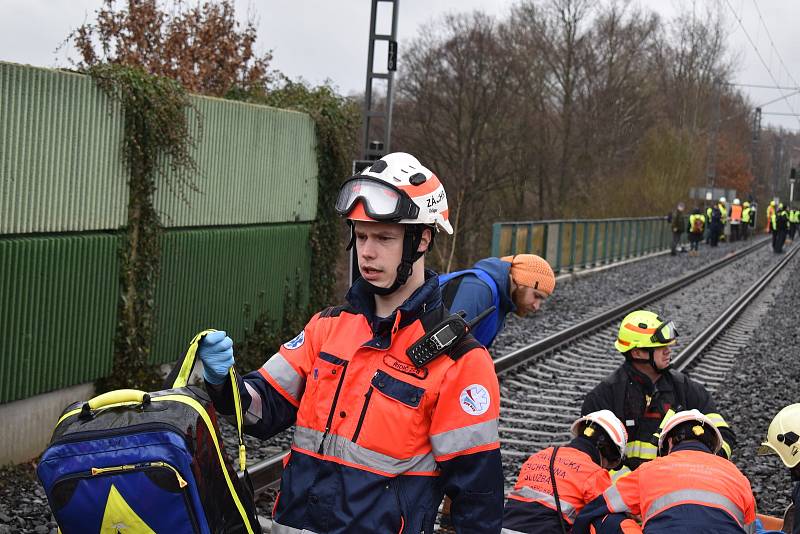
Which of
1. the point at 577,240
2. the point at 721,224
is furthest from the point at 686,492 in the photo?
the point at 721,224

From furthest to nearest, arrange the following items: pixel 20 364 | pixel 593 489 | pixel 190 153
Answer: pixel 190 153 < pixel 20 364 < pixel 593 489

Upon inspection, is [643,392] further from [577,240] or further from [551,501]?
[577,240]

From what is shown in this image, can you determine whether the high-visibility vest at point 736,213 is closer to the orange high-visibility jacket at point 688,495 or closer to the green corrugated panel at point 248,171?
the green corrugated panel at point 248,171

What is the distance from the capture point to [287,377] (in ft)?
10.6

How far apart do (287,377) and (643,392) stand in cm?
356

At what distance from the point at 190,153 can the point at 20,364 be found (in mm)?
3032

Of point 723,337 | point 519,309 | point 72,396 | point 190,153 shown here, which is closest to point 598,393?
point 519,309

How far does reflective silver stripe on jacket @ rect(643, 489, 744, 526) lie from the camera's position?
3.87 metres

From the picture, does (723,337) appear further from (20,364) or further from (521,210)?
(521,210)

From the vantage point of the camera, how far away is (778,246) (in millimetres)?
41250

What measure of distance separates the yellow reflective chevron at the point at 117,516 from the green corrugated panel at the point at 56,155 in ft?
16.7

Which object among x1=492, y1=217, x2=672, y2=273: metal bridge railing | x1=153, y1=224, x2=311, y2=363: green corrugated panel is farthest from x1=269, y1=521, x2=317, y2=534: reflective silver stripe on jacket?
x1=492, y1=217, x2=672, y2=273: metal bridge railing

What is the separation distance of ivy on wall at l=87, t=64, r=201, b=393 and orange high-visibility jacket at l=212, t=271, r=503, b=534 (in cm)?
605

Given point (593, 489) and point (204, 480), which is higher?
point (204, 480)
